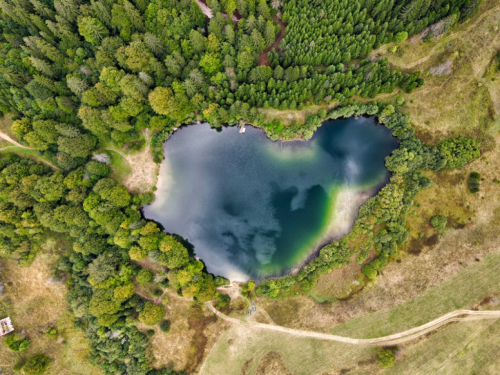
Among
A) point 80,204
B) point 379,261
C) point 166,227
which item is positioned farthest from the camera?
point 166,227

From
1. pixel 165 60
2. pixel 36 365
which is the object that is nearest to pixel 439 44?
pixel 165 60

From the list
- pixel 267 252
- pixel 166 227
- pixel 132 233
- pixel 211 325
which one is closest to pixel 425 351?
pixel 267 252

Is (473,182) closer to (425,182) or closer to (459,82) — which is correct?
(425,182)

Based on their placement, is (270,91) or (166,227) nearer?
(270,91)

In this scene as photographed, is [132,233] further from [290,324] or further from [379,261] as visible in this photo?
[379,261]

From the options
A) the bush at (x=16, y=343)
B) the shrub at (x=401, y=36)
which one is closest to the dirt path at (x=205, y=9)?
the shrub at (x=401, y=36)
